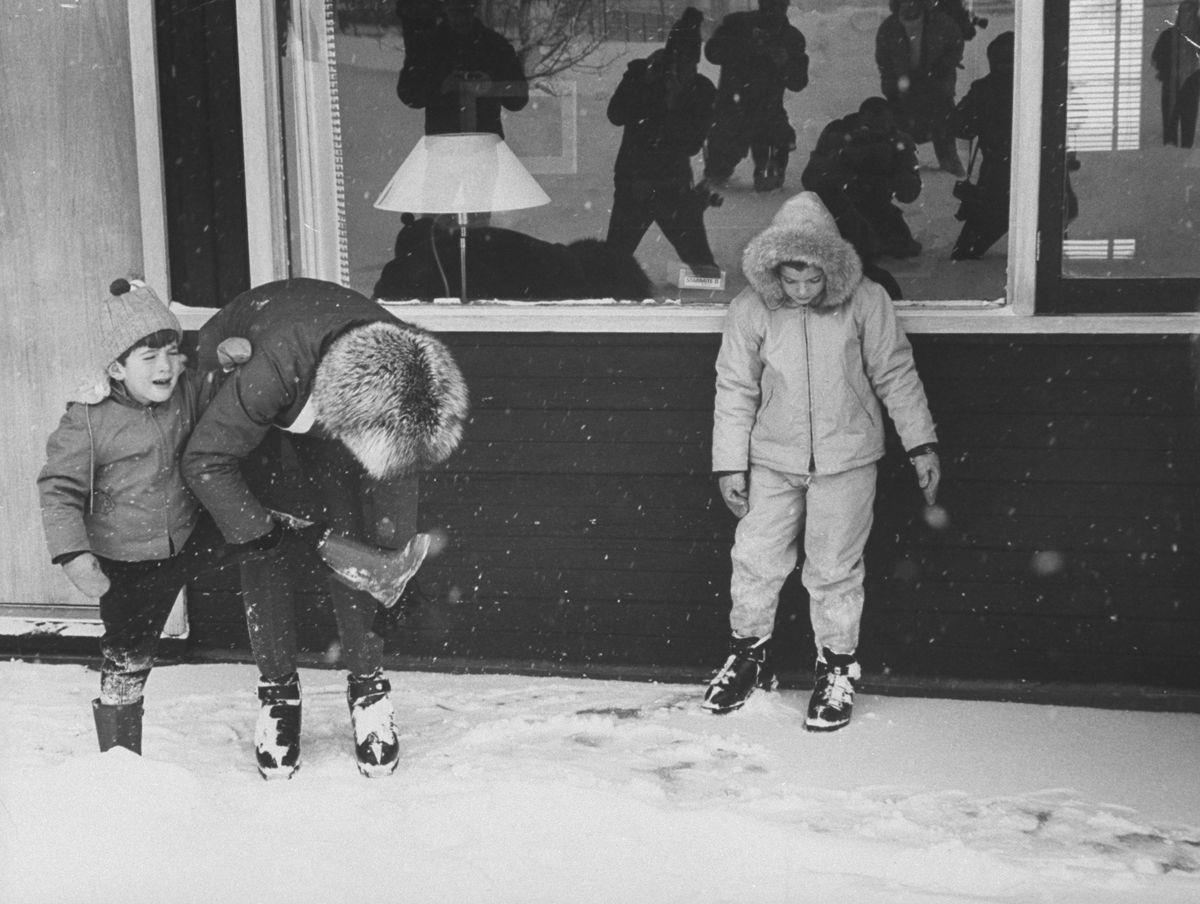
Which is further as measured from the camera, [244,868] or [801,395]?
[801,395]

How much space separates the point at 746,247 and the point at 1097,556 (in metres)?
1.50

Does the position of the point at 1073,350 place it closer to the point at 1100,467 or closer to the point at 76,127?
the point at 1100,467

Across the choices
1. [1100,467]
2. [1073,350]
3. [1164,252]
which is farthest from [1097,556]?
[1164,252]

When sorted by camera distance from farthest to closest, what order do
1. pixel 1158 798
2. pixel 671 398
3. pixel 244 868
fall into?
pixel 671 398, pixel 1158 798, pixel 244 868

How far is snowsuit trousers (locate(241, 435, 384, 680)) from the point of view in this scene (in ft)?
12.7

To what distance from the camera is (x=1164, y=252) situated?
14.3ft

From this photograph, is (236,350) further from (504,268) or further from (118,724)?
(504,268)

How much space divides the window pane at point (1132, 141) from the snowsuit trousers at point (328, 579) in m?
2.32

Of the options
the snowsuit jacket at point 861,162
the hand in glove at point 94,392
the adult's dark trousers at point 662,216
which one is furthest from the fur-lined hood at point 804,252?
the hand in glove at point 94,392

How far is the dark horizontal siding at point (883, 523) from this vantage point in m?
4.45

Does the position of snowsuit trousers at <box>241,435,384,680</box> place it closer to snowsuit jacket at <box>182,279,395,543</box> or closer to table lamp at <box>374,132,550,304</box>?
snowsuit jacket at <box>182,279,395,543</box>

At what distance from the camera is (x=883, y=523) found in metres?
4.63

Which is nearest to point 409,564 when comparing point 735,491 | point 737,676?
point 735,491

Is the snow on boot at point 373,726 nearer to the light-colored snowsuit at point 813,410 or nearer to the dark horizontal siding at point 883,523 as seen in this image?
the dark horizontal siding at point 883,523
